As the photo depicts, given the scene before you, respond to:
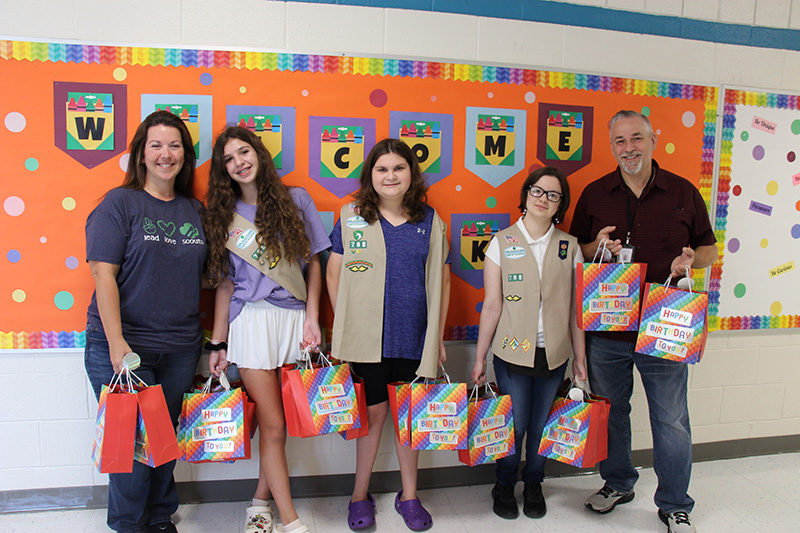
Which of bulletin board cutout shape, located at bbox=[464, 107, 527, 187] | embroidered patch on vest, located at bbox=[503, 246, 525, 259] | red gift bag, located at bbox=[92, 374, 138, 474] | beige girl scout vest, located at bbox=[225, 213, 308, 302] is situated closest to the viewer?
red gift bag, located at bbox=[92, 374, 138, 474]

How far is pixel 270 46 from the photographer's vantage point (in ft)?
7.32

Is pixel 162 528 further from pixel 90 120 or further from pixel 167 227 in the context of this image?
pixel 90 120

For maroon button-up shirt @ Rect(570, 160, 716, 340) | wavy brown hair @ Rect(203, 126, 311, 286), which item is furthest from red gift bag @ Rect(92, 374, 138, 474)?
maroon button-up shirt @ Rect(570, 160, 716, 340)

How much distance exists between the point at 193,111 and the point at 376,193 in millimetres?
890

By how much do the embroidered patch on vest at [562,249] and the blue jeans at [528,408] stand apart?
1.63 ft

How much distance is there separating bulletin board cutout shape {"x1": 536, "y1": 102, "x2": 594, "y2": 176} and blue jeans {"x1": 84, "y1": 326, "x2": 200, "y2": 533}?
1.89m

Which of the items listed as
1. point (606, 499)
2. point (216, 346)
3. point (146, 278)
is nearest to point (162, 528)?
point (216, 346)

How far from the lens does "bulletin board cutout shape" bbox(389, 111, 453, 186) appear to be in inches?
92.3

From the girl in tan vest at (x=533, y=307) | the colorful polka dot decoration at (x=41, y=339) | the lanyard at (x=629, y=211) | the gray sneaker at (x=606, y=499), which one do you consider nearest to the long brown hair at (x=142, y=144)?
the colorful polka dot decoration at (x=41, y=339)

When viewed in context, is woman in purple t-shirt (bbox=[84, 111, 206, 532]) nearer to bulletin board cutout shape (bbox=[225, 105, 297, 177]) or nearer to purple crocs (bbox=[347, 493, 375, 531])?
bulletin board cutout shape (bbox=[225, 105, 297, 177])

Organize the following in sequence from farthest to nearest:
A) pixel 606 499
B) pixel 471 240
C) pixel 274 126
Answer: pixel 471 240 < pixel 606 499 < pixel 274 126

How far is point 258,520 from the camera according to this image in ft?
6.98

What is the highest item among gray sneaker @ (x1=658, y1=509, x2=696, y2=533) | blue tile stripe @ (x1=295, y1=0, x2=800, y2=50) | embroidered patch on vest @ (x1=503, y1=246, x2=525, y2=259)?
blue tile stripe @ (x1=295, y1=0, x2=800, y2=50)

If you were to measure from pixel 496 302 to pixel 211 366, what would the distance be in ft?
4.07
